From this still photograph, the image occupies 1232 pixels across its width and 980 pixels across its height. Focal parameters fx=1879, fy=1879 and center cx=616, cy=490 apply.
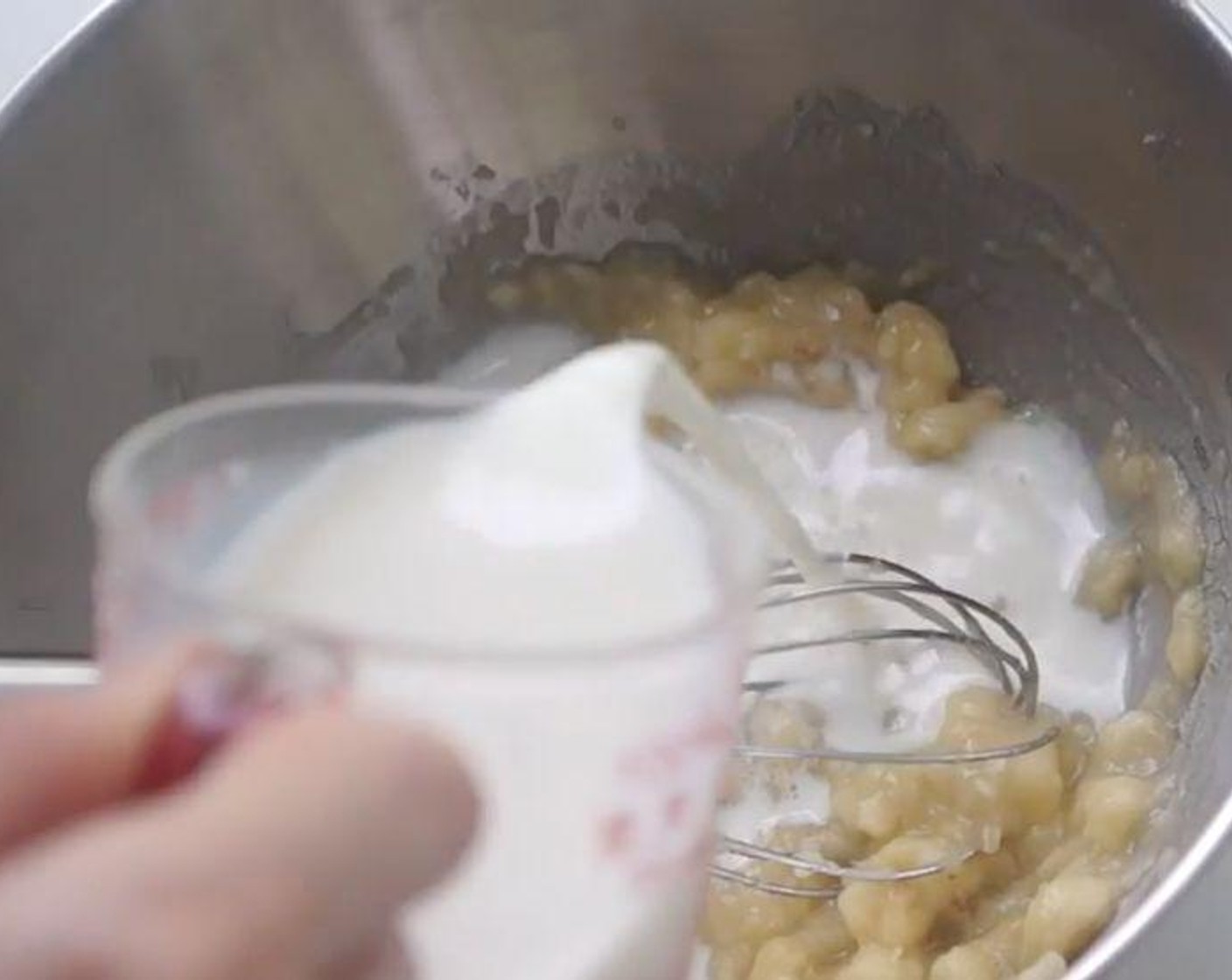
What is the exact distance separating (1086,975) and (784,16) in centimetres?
49

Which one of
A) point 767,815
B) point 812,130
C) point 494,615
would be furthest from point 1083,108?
point 494,615

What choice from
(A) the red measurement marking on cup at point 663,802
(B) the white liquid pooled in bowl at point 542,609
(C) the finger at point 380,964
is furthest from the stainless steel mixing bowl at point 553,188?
(C) the finger at point 380,964

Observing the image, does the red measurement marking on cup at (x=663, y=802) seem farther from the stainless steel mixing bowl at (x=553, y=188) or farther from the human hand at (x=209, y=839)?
the stainless steel mixing bowl at (x=553, y=188)

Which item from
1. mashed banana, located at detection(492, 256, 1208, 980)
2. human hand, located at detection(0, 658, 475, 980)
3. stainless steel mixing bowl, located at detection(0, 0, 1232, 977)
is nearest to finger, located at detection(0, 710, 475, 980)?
human hand, located at detection(0, 658, 475, 980)

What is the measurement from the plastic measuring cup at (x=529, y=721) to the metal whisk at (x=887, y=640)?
272mm

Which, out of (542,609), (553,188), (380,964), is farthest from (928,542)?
(380,964)

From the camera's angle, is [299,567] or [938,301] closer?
[299,567]

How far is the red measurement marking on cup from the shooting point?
444mm

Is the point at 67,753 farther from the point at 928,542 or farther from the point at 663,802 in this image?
the point at 928,542

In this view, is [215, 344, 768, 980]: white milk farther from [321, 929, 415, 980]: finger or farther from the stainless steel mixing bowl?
the stainless steel mixing bowl

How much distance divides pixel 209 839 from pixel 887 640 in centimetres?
57

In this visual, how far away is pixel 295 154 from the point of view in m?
0.88

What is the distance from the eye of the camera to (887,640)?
0.86 m

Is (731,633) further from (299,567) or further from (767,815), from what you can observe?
(767,815)
